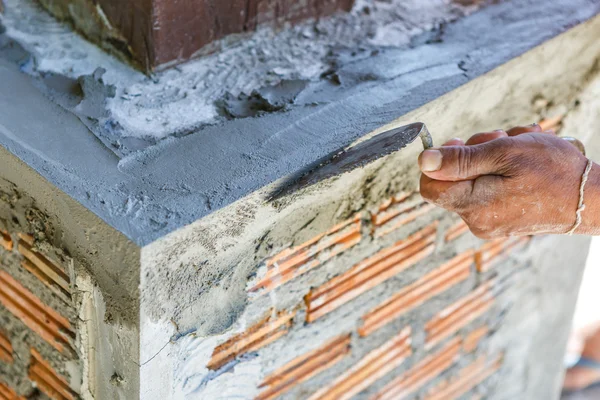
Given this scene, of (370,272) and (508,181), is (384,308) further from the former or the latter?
(508,181)

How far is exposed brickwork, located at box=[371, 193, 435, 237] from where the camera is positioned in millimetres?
1983

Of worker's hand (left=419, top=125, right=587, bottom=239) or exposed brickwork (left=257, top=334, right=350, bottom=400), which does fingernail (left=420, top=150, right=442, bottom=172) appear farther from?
exposed brickwork (left=257, top=334, right=350, bottom=400)

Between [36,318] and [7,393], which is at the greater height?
[36,318]

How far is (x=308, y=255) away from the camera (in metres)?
1.83

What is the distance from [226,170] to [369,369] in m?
0.93

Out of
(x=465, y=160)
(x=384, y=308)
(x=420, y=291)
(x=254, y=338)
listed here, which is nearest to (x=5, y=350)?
(x=254, y=338)

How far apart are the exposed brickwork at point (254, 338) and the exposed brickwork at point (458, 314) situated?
630 mm

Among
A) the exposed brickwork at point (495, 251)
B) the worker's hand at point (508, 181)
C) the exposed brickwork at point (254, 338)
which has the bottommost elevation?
the exposed brickwork at point (495, 251)

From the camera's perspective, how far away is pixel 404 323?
7.32 ft

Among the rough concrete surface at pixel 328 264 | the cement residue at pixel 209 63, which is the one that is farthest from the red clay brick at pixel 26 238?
the rough concrete surface at pixel 328 264

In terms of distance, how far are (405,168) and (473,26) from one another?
57cm

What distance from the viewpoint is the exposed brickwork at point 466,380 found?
2.54 metres

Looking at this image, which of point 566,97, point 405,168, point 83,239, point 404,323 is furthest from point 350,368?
point 566,97

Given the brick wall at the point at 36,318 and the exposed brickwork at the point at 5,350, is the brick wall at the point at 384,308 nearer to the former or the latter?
the brick wall at the point at 36,318
